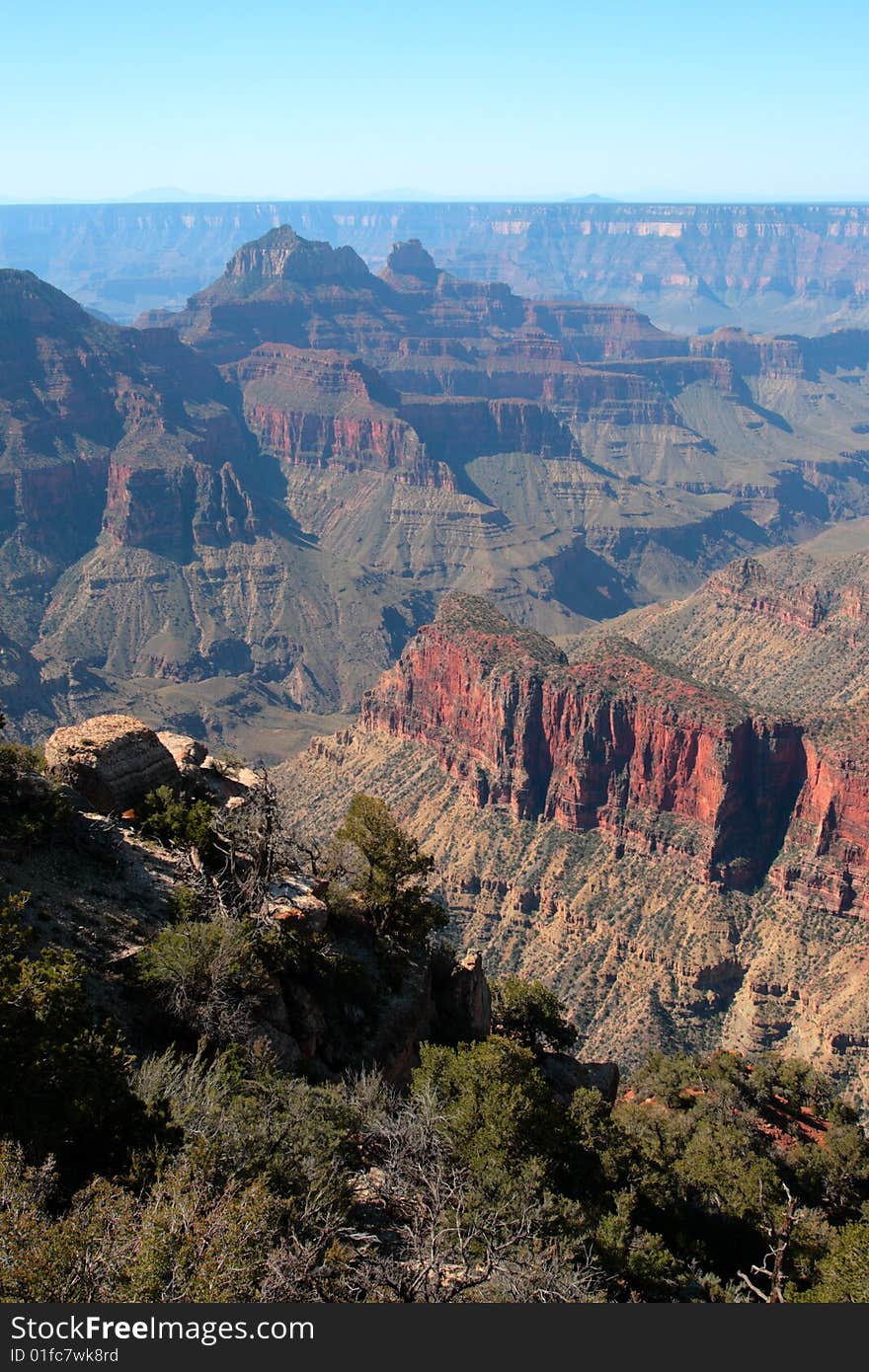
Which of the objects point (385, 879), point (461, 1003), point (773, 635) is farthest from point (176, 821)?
point (773, 635)

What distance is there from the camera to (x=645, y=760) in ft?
276

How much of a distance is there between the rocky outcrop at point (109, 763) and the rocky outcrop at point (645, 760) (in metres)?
52.1

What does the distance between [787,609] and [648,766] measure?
178ft

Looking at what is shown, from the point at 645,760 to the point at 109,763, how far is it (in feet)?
186

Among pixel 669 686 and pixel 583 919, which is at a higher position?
pixel 669 686

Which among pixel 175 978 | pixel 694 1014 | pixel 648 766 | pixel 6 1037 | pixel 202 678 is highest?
pixel 6 1037

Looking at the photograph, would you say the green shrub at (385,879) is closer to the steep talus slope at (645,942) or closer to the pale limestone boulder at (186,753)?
the pale limestone boulder at (186,753)

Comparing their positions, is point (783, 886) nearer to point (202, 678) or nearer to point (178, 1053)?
point (178, 1053)

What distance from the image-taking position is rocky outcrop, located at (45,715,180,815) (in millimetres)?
35312

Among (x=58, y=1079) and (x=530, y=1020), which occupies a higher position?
(x=58, y=1079)

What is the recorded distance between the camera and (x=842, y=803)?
7506 centimetres

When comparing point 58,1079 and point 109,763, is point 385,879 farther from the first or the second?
point 58,1079

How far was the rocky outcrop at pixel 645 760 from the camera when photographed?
76.1 m

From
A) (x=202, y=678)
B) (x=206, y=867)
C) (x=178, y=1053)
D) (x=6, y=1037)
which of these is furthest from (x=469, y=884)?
(x=202, y=678)
